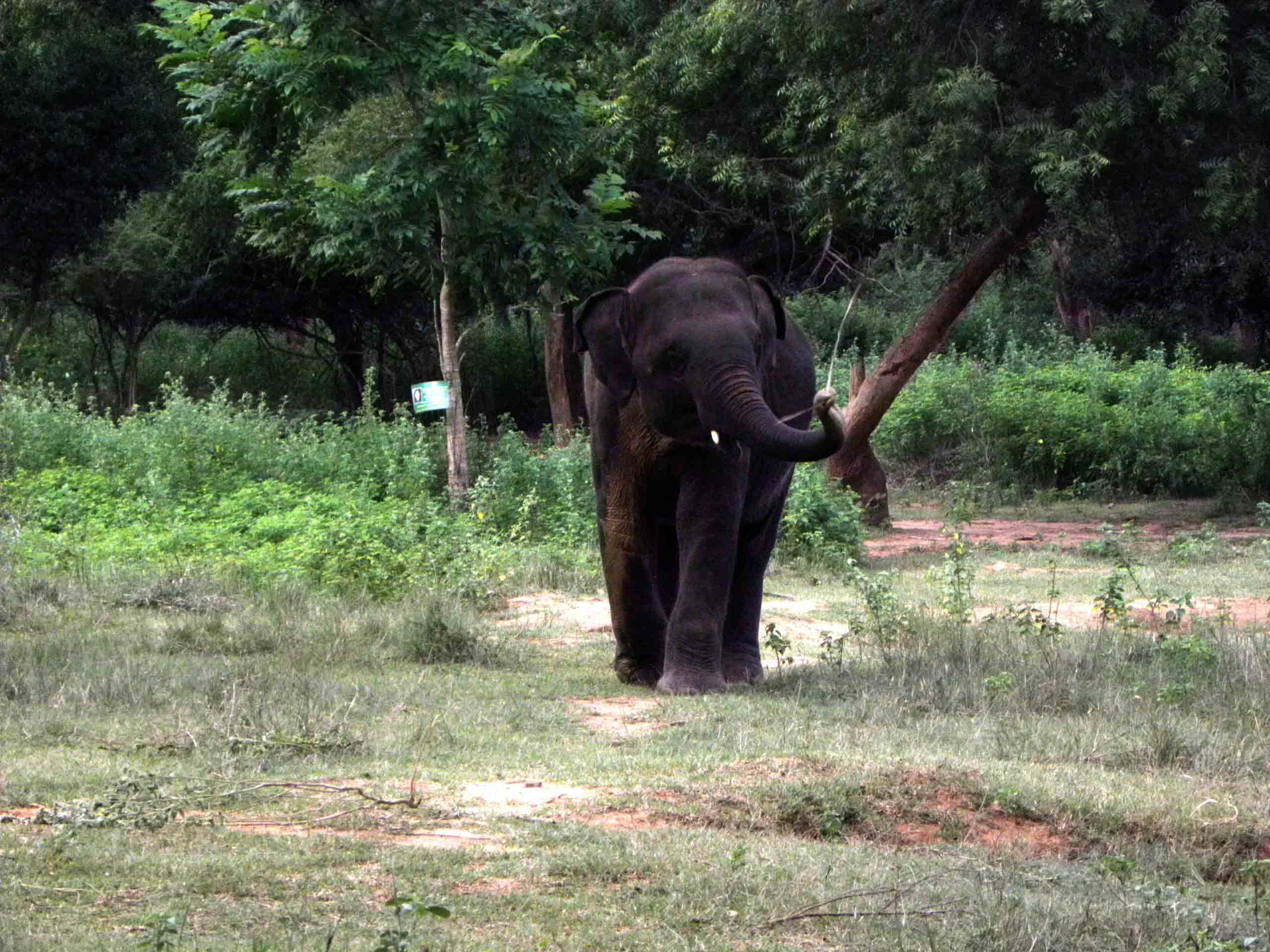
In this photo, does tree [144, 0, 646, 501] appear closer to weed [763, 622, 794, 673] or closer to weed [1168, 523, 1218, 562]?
weed [763, 622, 794, 673]

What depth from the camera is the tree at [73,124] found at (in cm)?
2064

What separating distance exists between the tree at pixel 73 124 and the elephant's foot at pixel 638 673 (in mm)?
12590

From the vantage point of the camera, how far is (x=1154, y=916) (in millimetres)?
4789

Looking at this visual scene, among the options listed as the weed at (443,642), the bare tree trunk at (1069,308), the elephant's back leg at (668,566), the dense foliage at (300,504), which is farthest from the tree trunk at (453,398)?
the bare tree trunk at (1069,308)

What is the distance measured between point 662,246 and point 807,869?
20.3 meters

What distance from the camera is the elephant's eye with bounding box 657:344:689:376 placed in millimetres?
8656

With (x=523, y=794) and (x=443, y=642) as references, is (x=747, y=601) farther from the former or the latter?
(x=523, y=794)

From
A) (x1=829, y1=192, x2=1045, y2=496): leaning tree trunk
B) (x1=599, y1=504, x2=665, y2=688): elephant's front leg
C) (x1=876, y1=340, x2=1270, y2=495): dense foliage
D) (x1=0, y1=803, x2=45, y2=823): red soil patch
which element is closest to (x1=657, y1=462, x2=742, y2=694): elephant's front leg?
(x1=599, y1=504, x2=665, y2=688): elephant's front leg

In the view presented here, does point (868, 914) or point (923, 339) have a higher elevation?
point (923, 339)

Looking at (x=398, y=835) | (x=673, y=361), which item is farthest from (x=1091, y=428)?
(x=398, y=835)

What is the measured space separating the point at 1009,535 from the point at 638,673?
9.96 metres

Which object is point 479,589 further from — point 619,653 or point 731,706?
point 731,706

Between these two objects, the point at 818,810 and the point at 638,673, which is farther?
the point at 638,673

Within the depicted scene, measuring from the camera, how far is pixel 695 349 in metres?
8.57
